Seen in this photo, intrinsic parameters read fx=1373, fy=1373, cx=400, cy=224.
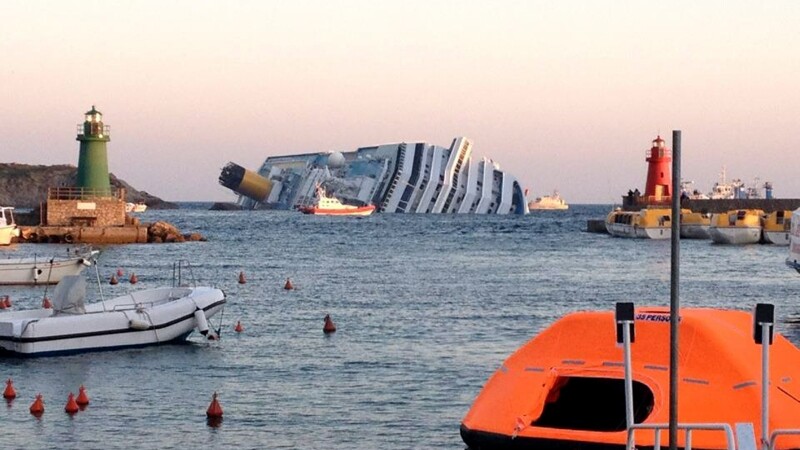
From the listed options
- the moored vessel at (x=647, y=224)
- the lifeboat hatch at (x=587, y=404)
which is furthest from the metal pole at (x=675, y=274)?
the moored vessel at (x=647, y=224)

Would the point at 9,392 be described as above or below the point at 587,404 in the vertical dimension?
below

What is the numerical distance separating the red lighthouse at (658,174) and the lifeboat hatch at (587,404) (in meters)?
85.0

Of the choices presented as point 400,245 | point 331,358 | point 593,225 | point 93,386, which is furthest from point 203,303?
point 593,225

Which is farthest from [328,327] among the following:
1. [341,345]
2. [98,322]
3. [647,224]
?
[647,224]

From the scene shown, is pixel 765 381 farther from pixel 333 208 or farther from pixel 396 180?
pixel 333 208

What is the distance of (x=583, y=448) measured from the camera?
12109 mm

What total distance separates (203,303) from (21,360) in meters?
4.35

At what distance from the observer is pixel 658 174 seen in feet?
326

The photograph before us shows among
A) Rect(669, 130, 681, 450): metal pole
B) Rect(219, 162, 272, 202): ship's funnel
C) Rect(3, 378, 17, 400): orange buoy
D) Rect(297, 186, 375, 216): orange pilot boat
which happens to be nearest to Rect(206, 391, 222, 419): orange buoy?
Rect(3, 378, 17, 400): orange buoy

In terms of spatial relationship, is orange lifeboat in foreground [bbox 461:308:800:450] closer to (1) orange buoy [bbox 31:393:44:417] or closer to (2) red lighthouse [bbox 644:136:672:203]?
(1) orange buoy [bbox 31:393:44:417]

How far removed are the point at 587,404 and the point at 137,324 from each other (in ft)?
52.9

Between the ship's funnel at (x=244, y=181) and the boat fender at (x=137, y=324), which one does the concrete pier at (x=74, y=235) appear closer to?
the boat fender at (x=137, y=324)

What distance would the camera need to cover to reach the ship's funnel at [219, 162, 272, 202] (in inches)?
6422

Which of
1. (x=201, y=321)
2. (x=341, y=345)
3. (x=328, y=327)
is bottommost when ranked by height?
(x=341, y=345)
